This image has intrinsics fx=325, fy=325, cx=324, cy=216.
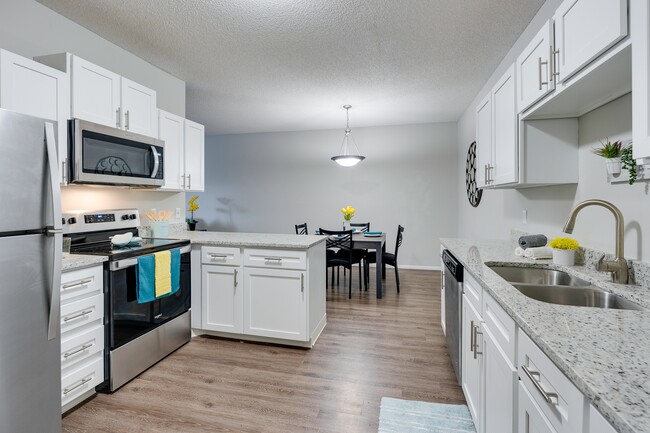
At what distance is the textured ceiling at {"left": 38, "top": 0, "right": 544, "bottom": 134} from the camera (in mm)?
2498

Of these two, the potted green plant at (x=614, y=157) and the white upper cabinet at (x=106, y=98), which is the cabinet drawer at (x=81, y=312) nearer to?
the white upper cabinet at (x=106, y=98)

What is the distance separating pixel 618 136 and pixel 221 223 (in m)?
6.56

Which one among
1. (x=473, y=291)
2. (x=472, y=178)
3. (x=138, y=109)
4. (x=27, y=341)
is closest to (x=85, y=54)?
(x=138, y=109)

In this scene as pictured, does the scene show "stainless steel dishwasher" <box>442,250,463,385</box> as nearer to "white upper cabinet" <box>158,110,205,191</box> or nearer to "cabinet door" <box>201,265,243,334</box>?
"cabinet door" <box>201,265,243,334</box>

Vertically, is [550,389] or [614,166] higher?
[614,166]

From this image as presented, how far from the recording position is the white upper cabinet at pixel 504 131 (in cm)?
213

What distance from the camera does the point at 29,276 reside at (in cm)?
142

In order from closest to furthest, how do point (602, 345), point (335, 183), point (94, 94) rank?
point (602, 345) < point (94, 94) < point (335, 183)

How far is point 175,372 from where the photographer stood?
2418mm

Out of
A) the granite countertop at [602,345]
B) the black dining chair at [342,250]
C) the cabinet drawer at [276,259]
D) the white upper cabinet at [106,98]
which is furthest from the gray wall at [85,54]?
the granite countertop at [602,345]

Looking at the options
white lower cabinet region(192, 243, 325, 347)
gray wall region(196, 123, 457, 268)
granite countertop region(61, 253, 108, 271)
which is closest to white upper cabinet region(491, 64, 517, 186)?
white lower cabinet region(192, 243, 325, 347)

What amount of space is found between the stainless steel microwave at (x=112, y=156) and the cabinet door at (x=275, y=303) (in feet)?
3.92

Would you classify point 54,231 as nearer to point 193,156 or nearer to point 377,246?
point 193,156

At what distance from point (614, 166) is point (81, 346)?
3041 mm
